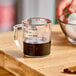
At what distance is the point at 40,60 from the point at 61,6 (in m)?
0.59

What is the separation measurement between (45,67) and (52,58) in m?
0.12

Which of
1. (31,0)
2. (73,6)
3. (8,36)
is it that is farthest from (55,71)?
(31,0)

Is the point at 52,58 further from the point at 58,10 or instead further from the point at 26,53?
the point at 58,10

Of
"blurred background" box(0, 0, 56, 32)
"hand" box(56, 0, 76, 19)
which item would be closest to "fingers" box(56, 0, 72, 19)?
"hand" box(56, 0, 76, 19)

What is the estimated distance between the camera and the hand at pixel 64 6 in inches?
73.7

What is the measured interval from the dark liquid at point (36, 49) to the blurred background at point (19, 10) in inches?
73.1

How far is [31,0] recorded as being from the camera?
3.30 metres

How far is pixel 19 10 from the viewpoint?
10.9 feet

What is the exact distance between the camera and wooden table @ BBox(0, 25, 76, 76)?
1286 millimetres

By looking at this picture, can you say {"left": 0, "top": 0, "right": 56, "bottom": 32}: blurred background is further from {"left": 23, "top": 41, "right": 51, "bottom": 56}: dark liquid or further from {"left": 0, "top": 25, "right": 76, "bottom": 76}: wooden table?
{"left": 23, "top": 41, "right": 51, "bottom": 56}: dark liquid

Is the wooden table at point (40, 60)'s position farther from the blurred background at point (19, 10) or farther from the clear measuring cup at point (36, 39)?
the blurred background at point (19, 10)

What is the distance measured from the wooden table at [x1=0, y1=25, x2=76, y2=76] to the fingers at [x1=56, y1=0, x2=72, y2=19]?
23cm

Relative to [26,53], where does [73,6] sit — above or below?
above

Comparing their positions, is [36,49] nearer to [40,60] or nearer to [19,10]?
[40,60]
